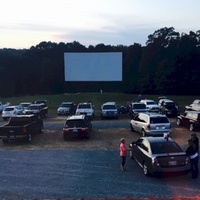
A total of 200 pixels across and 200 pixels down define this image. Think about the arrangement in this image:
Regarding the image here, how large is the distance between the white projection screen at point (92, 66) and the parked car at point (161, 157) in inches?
1883

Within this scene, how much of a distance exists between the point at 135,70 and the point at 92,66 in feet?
70.2

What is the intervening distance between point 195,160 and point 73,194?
15.0 ft

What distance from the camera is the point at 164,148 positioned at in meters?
14.3

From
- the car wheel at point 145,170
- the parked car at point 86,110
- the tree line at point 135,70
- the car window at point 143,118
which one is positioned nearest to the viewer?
the car wheel at point 145,170

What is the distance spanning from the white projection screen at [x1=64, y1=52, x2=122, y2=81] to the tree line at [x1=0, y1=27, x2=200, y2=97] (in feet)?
43.9

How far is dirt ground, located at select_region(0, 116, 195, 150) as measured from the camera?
68.0ft

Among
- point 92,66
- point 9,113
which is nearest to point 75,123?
point 9,113

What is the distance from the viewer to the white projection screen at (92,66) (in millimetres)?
62906

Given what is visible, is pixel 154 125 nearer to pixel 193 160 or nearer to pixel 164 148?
pixel 164 148

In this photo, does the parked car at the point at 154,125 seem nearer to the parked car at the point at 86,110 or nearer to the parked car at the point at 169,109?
the parked car at the point at 86,110

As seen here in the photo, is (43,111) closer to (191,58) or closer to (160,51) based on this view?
(191,58)

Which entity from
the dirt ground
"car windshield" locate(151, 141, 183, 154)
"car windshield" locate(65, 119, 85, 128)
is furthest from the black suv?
"car windshield" locate(151, 141, 183, 154)

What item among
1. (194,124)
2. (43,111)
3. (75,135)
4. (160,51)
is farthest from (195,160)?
(160,51)

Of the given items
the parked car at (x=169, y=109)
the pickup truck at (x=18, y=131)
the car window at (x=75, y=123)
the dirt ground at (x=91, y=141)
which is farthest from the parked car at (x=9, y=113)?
the car window at (x=75, y=123)
